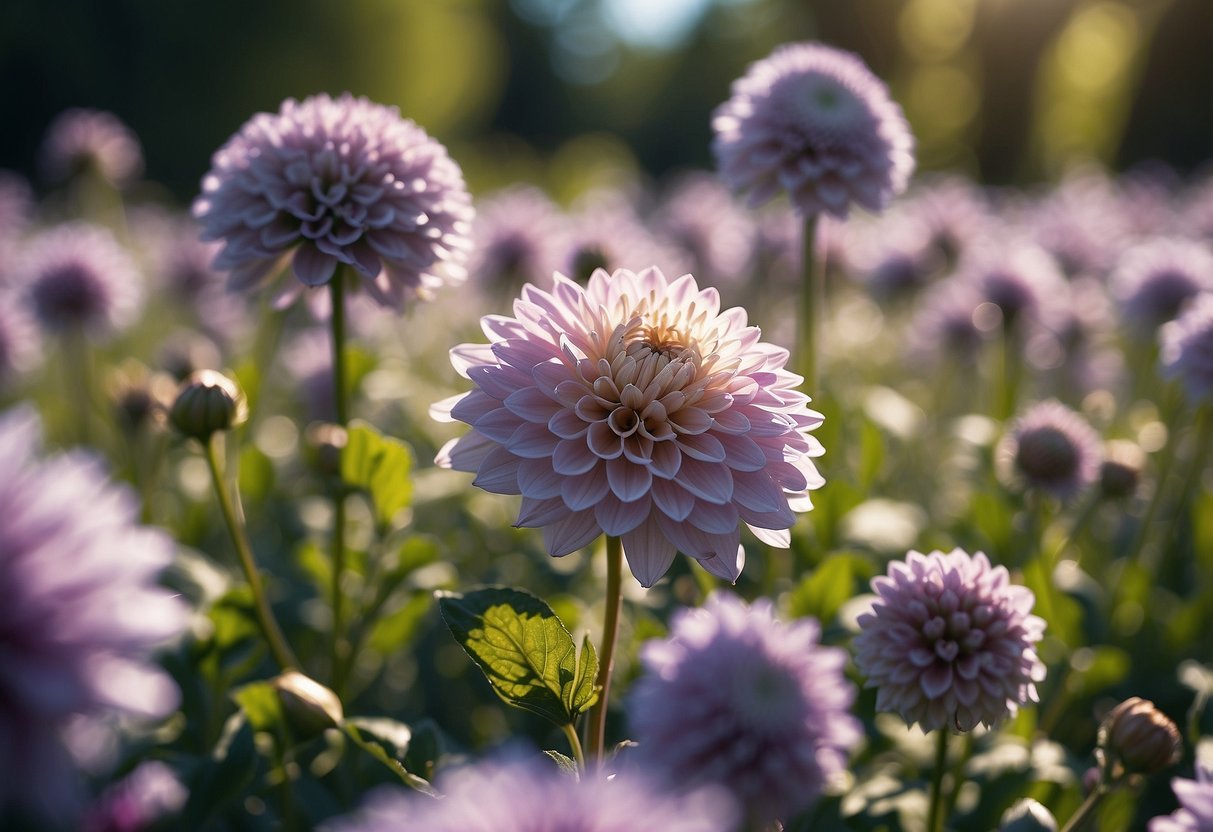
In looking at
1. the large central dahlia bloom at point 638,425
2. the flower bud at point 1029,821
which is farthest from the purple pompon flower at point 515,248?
the flower bud at point 1029,821

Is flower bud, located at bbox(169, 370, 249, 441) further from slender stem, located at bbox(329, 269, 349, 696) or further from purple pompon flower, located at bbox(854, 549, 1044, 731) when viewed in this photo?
purple pompon flower, located at bbox(854, 549, 1044, 731)

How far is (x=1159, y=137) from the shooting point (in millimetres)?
14922

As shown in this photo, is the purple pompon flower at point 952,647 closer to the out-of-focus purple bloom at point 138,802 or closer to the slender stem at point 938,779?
the slender stem at point 938,779

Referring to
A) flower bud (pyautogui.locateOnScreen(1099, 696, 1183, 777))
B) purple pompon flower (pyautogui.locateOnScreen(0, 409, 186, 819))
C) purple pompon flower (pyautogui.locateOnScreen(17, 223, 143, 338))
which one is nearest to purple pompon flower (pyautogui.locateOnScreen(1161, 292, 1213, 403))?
flower bud (pyautogui.locateOnScreen(1099, 696, 1183, 777))

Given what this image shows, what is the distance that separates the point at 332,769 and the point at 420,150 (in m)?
1.33

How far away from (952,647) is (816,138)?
1.31 m

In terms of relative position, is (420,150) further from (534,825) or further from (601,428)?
(534,825)

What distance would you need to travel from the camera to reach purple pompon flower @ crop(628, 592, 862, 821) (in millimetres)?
1013


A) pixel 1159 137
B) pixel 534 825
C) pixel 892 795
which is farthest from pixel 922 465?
pixel 1159 137

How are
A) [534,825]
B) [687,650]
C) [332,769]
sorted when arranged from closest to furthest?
[534,825], [687,650], [332,769]

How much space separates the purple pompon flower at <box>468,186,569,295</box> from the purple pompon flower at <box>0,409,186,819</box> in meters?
2.53

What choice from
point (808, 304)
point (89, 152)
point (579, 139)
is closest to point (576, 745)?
point (808, 304)

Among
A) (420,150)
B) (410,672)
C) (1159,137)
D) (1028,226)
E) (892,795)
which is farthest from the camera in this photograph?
(1159,137)

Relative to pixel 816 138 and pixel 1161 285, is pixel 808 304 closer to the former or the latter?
pixel 816 138
